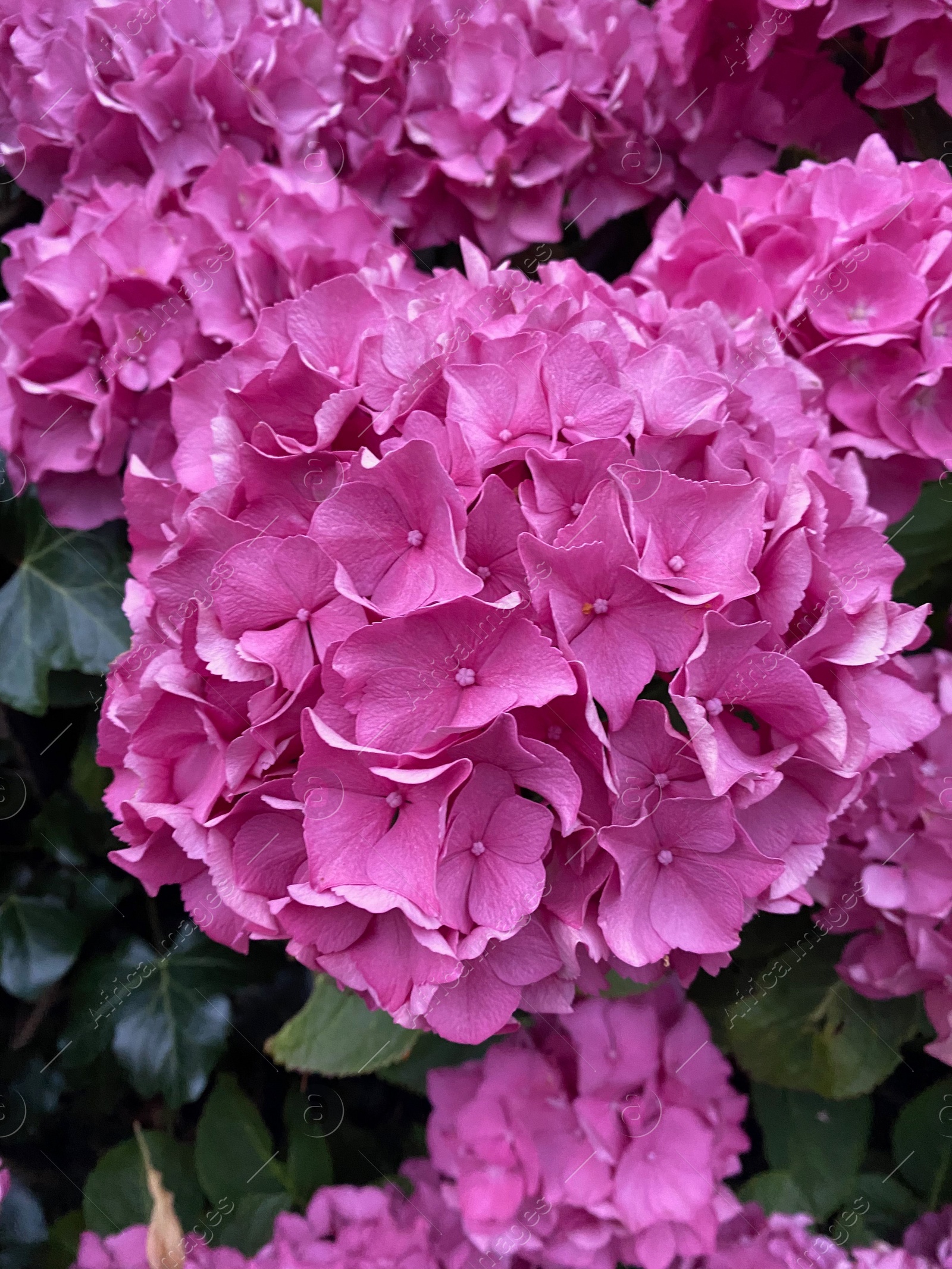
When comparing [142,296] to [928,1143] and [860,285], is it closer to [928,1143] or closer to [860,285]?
[860,285]

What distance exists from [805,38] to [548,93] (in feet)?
0.63

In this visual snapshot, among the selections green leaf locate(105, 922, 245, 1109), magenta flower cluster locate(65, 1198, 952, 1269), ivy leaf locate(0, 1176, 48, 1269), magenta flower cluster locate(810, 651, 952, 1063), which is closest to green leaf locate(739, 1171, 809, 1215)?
magenta flower cluster locate(65, 1198, 952, 1269)

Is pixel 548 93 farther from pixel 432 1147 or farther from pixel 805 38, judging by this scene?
pixel 432 1147

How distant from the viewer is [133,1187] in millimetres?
795

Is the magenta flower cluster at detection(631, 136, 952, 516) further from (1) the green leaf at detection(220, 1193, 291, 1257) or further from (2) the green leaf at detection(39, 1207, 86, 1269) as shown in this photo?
(2) the green leaf at detection(39, 1207, 86, 1269)

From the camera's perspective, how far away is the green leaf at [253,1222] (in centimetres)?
76

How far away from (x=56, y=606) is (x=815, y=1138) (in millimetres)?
737

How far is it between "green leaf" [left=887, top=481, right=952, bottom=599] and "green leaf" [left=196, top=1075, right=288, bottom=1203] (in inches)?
26.0

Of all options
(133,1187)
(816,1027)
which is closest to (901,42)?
(816,1027)

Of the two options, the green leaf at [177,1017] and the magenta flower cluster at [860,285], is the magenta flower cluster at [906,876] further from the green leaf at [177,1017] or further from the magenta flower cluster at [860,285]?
the green leaf at [177,1017]

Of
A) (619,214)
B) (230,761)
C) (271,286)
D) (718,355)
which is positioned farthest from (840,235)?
(230,761)

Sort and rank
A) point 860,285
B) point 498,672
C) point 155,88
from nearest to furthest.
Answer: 1. point 498,672
2. point 860,285
3. point 155,88

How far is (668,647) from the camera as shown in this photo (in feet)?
1.43

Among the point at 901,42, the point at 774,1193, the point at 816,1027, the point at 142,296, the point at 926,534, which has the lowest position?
the point at 774,1193
